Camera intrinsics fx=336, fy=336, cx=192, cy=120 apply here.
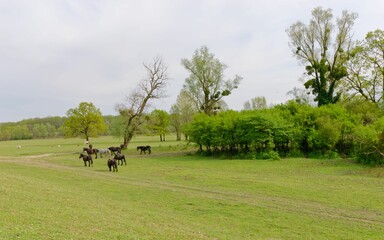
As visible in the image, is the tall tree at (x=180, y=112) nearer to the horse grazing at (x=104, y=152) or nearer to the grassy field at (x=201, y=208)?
the horse grazing at (x=104, y=152)

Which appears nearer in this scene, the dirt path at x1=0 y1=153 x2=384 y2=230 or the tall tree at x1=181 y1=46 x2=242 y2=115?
the dirt path at x1=0 y1=153 x2=384 y2=230

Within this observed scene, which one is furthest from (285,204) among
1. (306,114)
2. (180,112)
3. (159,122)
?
(180,112)

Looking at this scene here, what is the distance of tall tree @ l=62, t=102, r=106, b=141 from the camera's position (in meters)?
73.6

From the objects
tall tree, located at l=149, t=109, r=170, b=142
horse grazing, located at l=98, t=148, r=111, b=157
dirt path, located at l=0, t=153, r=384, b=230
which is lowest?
dirt path, located at l=0, t=153, r=384, b=230

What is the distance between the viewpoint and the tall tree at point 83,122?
73.6 m

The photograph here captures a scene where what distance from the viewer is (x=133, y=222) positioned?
11156 millimetres

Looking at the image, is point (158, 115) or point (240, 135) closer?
point (240, 135)

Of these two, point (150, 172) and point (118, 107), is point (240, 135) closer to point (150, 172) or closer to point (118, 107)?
point (150, 172)

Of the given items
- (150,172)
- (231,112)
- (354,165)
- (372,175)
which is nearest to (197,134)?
(231,112)

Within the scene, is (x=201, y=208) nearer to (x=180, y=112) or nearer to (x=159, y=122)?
(x=159, y=122)

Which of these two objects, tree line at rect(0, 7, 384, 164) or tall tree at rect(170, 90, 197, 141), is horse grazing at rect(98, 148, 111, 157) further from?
tall tree at rect(170, 90, 197, 141)

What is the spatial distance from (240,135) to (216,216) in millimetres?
25373

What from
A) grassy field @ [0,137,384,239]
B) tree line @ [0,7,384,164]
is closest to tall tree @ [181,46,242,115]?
tree line @ [0,7,384,164]

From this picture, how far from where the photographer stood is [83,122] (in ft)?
243
